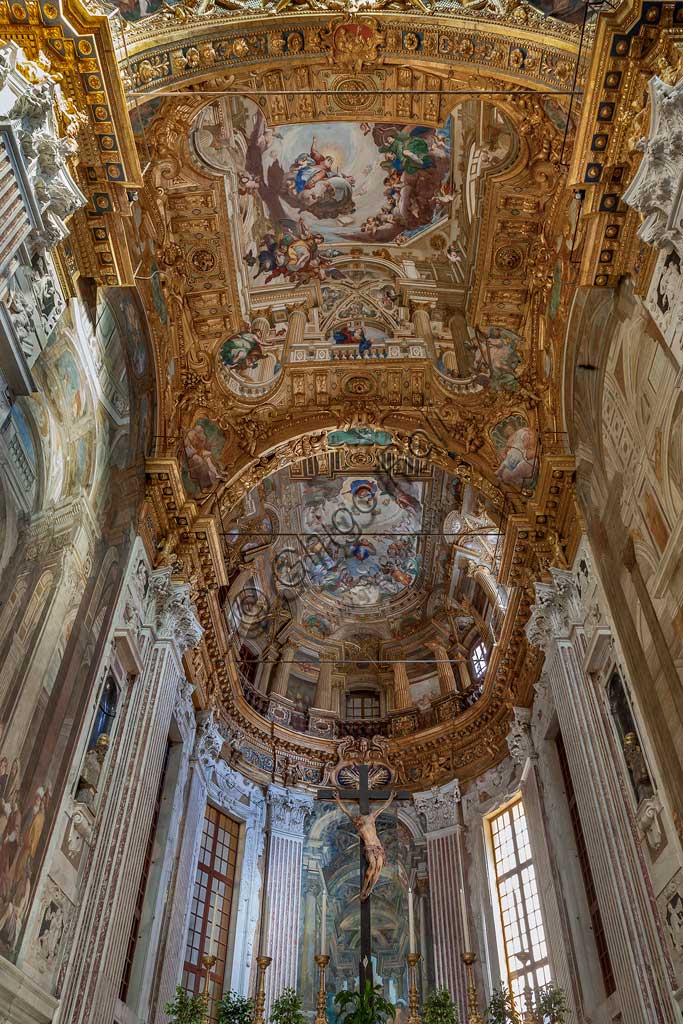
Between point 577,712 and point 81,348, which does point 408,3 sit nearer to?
point 81,348

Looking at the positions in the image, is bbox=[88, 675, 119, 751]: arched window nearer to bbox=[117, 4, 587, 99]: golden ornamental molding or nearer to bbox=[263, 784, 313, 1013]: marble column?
bbox=[117, 4, 587, 99]: golden ornamental molding

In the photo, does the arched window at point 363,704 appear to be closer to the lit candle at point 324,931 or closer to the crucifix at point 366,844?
the crucifix at point 366,844

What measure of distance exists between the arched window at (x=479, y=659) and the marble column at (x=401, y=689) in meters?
2.33

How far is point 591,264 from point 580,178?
106 centimetres

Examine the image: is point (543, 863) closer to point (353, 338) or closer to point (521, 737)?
point (521, 737)

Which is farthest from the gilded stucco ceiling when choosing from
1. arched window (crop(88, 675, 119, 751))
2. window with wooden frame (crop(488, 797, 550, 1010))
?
arched window (crop(88, 675, 119, 751))

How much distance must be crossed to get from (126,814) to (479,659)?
13.0 metres

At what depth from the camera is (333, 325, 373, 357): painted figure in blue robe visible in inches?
634

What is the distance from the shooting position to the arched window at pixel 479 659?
68.9ft

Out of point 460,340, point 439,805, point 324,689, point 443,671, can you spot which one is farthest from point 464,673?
point 460,340

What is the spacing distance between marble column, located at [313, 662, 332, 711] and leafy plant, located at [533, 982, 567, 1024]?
438 inches

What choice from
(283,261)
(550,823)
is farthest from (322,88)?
(550,823)

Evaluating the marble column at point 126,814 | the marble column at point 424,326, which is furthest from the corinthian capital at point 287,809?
the marble column at point 424,326

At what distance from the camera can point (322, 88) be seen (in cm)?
1194
